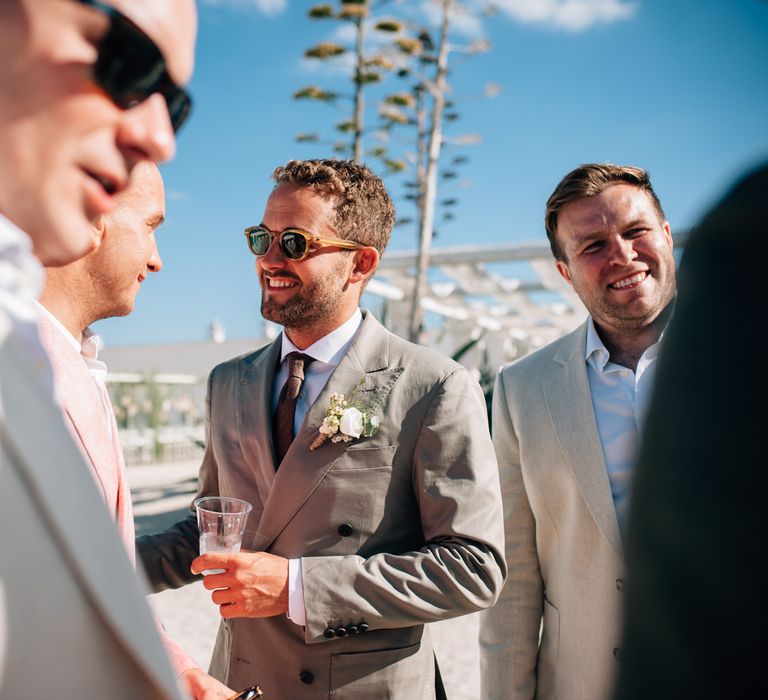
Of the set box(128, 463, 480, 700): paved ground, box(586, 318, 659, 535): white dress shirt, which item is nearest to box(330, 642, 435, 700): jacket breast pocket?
box(586, 318, 659, 535): white dress shirt

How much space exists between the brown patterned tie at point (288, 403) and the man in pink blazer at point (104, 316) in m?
0.64

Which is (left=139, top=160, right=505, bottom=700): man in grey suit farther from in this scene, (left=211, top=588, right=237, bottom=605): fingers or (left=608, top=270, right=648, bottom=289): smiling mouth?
(left=608, top=270, right=648, bottom=289): smiling mouth

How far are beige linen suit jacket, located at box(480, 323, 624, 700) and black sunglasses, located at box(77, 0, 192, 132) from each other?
211 cm

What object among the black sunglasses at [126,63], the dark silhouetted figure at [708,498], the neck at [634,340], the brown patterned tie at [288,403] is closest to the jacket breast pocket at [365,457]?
the brown patterned tie at [288,403]

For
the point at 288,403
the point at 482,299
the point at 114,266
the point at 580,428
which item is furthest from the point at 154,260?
the point at 482,299

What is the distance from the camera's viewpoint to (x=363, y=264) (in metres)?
2.86

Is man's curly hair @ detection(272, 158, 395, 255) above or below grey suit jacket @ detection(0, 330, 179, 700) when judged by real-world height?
above

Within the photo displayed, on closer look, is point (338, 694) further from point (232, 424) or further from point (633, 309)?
point (633, 309)

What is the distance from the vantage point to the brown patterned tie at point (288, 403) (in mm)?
2469

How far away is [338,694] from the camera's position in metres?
2.11

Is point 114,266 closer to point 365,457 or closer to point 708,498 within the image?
point 365,457

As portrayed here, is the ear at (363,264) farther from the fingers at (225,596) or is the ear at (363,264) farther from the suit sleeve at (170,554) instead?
the fingers at (225,596)

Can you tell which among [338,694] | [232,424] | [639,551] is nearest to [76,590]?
[639,551]

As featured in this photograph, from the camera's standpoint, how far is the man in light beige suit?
67 centimetres
